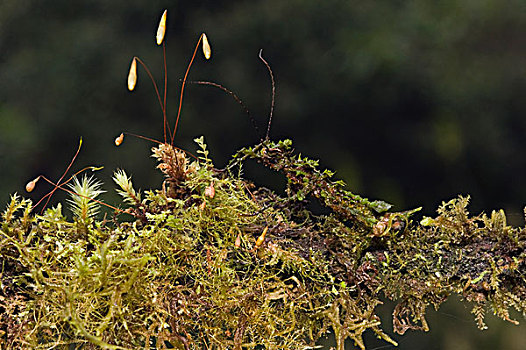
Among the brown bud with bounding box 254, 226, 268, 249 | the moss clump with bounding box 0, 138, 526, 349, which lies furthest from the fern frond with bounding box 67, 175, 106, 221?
the brown bud with bounding box 254, 226, 268, 249

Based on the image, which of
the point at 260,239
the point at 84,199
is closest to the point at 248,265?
the point at 260,239

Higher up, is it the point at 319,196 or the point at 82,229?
the point at 319,196

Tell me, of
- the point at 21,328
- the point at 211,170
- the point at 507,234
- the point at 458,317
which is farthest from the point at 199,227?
the point at 458,317

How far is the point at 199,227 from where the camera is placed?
458mm

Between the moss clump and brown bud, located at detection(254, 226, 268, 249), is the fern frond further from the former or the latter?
brown bud, located at detection(254, 226, 268, 249)

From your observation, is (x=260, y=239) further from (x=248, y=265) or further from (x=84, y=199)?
(x=84, y=199)

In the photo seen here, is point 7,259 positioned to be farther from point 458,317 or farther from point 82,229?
point 458,317

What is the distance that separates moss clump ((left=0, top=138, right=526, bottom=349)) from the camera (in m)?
0.43

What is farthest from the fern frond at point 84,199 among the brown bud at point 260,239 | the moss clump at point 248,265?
the brown bud at point 260,239

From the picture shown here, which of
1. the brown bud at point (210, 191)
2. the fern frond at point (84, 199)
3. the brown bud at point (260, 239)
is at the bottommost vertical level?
the fern frond at point (84, 199)

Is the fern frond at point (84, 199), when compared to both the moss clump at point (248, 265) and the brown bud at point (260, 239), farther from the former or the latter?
the brown bud at point (260, 239)

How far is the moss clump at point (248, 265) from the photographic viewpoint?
16.8 inches

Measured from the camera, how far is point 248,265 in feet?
1.50

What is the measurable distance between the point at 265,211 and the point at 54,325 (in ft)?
0.67
